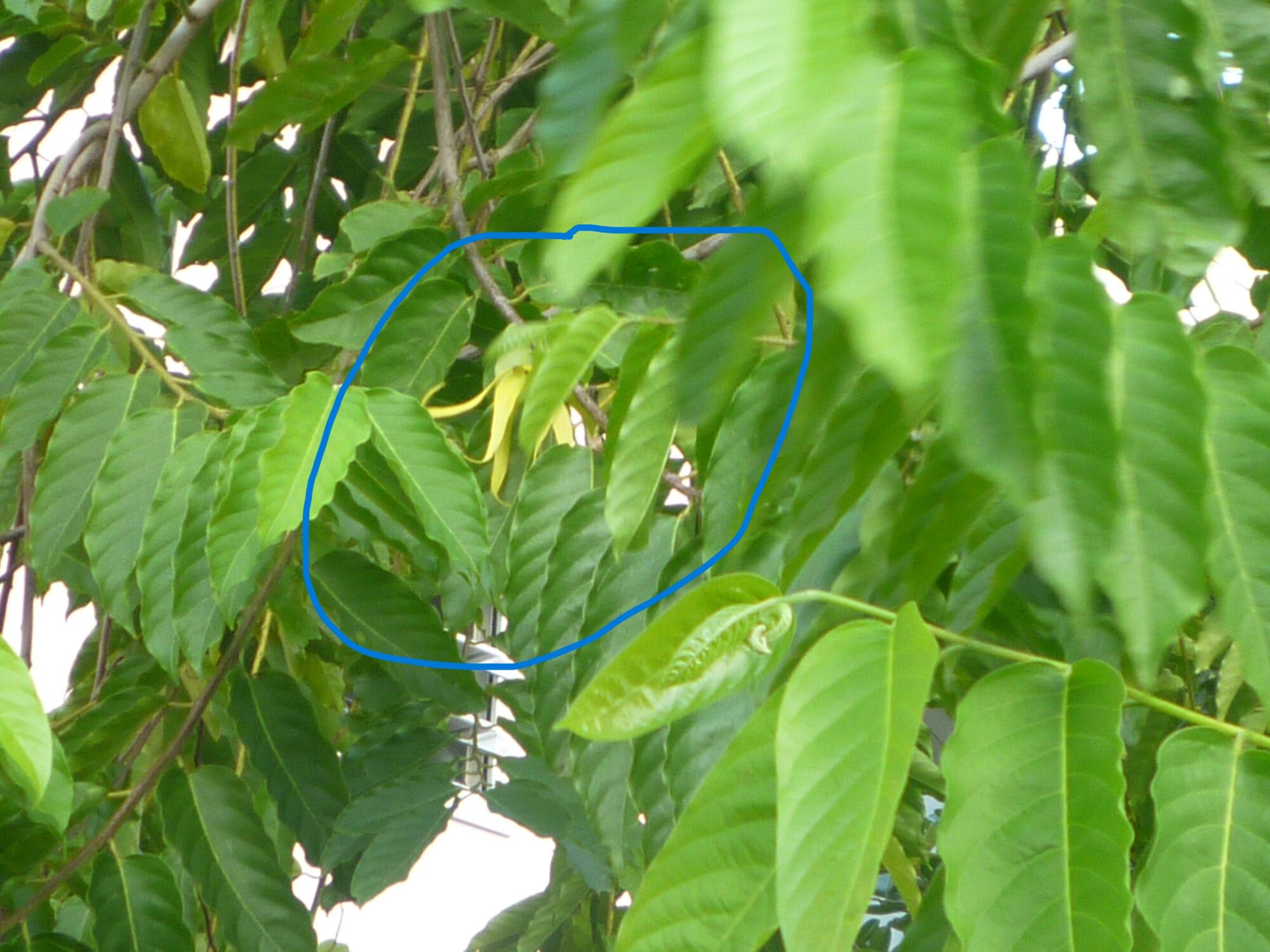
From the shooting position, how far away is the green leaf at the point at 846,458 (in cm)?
37

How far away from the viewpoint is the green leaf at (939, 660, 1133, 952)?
0.35 m

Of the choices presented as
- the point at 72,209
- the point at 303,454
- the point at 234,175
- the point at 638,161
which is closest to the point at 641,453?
the point at 303,454

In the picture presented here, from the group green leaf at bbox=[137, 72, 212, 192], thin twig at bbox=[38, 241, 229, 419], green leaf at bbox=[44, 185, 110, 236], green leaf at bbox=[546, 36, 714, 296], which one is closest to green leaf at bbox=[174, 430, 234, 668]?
thin twig at bbox=[38, 241, 229, 419]

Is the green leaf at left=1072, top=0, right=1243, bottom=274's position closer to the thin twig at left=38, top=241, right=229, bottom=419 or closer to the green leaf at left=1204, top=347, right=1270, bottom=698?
the green leaf at left=1204, top=347, right=1270, bottom=698

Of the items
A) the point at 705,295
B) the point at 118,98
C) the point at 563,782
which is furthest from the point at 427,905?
the point at 705,295

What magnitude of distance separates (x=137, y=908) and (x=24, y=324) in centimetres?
41

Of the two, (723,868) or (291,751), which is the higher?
(723,868)

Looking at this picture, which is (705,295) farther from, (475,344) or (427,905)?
(427,905)

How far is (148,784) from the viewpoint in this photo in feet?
2.94

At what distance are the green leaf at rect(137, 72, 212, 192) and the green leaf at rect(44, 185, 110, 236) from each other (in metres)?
0.24

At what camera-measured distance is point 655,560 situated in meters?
0.63

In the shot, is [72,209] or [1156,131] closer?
[1156,131]

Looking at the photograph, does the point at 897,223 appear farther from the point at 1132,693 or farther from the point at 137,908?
the point at 137,908

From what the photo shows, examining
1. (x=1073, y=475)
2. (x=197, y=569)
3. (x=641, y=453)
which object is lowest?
(x=197, y=569)
